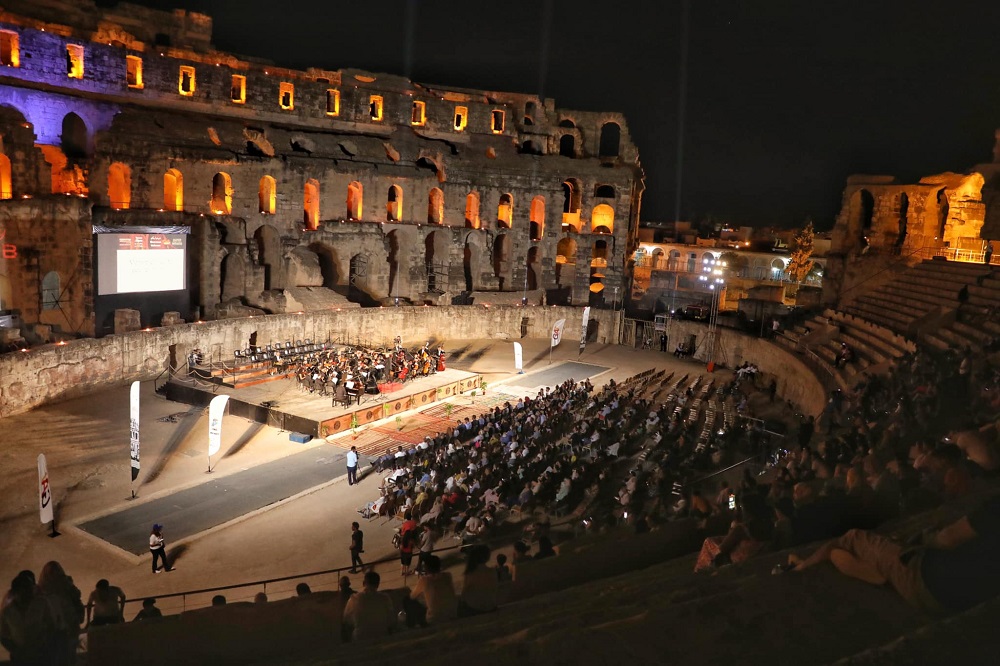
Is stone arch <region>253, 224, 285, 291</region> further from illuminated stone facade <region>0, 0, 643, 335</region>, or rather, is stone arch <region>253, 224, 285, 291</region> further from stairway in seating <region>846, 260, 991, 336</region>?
stairway in seating <region>846, 260, 991, 336</region>

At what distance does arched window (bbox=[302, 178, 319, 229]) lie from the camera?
39.4m

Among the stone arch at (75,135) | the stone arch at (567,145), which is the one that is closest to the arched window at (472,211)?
the stone arch at (567,145)

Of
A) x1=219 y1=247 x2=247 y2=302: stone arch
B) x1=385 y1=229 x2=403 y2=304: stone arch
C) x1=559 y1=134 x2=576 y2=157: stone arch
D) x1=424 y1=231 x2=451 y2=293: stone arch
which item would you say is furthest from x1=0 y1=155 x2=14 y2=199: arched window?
x1=559 y1=134 x2=576 y2=157: stone arch

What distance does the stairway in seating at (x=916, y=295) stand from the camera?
79.4 ft

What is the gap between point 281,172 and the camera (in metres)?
36.9

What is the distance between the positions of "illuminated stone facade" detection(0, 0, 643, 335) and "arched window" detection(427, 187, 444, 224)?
126mm

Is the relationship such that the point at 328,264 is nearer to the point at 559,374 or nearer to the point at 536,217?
the point at 559,374

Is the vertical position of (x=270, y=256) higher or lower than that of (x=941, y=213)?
lower

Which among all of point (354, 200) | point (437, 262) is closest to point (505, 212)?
point (437, 262)

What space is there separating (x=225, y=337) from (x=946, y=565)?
28.2 metres

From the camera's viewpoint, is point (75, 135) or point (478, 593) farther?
point (75, 135)

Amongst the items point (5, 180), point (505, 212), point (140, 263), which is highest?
point (505, 212)

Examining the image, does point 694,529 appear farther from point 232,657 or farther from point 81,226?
point 81,226

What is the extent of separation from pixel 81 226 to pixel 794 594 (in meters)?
28.2
